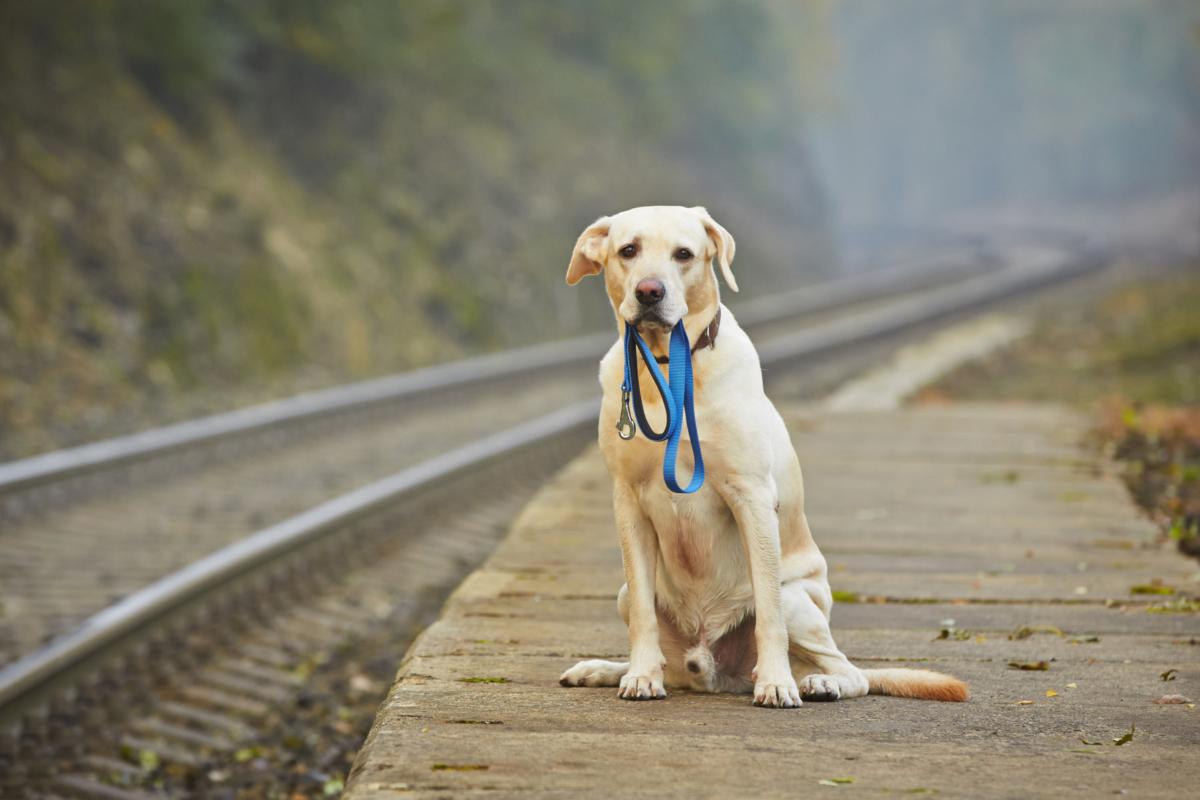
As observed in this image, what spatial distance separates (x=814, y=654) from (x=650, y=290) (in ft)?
3.58

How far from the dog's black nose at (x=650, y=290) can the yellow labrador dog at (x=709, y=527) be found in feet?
0.08

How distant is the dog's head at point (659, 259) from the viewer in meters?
3.18

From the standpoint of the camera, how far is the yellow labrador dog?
3287 millimetres

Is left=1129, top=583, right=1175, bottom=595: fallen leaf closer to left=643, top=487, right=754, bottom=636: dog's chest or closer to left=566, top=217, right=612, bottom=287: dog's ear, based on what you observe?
left=643, top=487, right=754, bottom=636: dog's chest

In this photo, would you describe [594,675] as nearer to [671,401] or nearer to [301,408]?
[671,401]

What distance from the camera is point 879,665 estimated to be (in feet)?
12.6

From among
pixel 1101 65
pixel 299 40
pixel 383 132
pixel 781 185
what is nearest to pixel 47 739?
pixel 299 40

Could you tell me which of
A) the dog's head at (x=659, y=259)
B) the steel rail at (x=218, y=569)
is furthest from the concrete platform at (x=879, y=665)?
the steel rail at (x=218, y=569)

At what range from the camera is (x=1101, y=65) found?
70.9 meters

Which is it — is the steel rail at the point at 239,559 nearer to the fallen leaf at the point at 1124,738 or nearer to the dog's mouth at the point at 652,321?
the dog's mouth at the point at 652,321

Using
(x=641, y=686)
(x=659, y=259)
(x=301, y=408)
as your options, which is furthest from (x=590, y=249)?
(x=301, y=408)

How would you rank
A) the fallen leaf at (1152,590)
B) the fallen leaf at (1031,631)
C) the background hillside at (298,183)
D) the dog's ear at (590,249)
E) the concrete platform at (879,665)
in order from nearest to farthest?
1. the concrete platform at (879,665)
2. the dog's ear at (590,249)
3. the fallen leaf at (1031,631)
4. the fallen leaf at (1152,590)
5. the background hillside at (298,183)

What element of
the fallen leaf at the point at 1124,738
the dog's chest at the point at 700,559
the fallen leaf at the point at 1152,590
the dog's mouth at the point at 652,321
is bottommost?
the fallen leaf at the point at 1124,738

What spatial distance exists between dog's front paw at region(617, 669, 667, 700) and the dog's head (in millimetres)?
908
